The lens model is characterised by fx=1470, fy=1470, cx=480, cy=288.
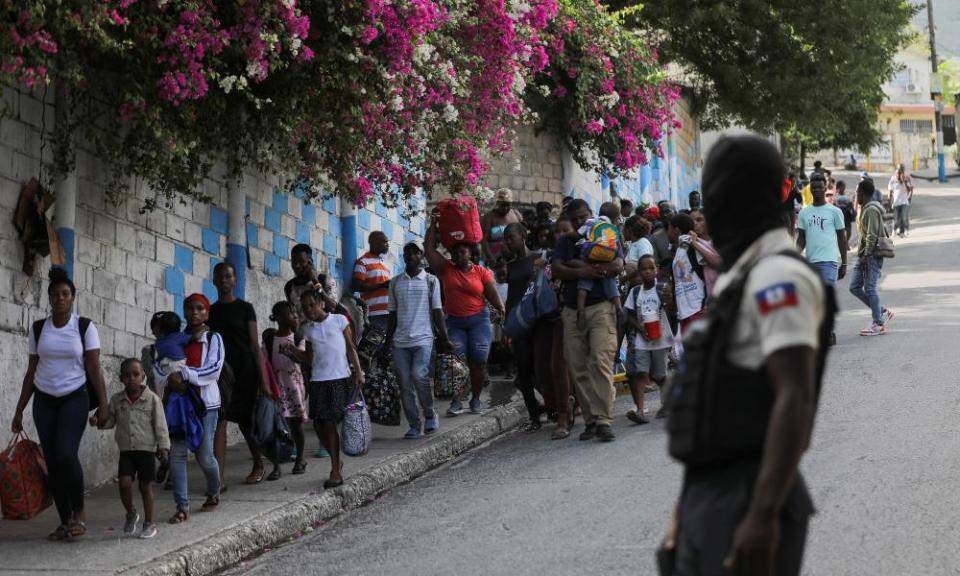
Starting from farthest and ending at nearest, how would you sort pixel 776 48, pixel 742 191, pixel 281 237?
pixel 776 48, pixel 281 237, pixel 742 191

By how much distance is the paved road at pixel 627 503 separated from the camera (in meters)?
7.34

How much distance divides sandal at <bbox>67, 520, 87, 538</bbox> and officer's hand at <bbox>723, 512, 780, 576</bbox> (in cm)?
593

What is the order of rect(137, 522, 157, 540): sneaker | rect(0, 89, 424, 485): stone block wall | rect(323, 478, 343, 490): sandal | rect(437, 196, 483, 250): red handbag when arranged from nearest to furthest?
rect(137, 522, 157, 540): sneaker → rect(0, 89, 424, 485): stone block wall → rect(323, 478, 343, 490): sandal → rect(437, 196, 483, 250): red handbag

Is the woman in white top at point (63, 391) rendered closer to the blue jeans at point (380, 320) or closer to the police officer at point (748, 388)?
the blue jeans at point (380, 320)

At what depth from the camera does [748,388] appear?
3615mm

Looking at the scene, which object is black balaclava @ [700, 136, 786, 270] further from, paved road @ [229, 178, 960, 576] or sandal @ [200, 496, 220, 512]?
sandal @ [200, 496, 220, 512]

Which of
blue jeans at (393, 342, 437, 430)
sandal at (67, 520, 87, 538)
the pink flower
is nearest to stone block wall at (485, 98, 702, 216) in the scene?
blue jeans at (393, 342, 437, 430)

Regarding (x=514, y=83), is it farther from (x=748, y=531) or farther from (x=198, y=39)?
(x=748, y=531)

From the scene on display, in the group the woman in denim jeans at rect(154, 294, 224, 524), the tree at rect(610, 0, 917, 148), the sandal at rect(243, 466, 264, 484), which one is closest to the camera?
the woman in denim jeans at rect(154, 294, 224, 524)

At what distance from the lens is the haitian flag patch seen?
11.5ft

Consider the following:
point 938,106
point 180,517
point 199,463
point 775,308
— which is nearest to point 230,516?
point 180,517

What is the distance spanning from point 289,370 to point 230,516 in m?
2.27

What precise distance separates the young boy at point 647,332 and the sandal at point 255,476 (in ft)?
10.9

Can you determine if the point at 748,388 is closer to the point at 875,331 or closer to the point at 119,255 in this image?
the point at 119,255
